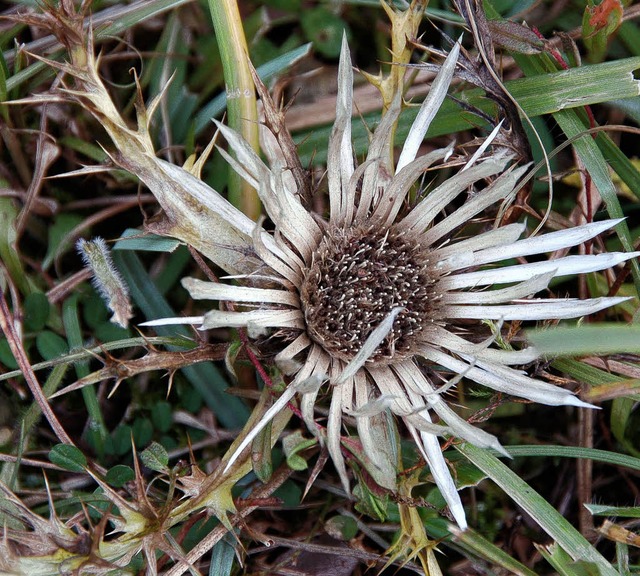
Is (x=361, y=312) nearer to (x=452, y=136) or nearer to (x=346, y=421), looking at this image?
(x=346, y=421)

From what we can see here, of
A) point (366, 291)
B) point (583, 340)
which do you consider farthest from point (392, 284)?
point (583, 340)

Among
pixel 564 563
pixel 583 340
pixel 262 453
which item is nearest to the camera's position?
pixel 583 340

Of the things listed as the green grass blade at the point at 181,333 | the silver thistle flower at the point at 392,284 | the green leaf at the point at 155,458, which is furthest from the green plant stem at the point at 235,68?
the green leaf at the point at 155,458

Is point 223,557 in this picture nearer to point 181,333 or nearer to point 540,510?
point 181,333

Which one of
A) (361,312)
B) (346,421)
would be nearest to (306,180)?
(361,312)

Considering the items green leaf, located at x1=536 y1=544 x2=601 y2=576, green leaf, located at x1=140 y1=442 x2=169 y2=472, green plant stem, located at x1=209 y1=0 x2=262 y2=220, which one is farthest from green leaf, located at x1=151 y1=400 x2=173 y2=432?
green leaf, located at x1=536 y1=544 x2=601 y2=576

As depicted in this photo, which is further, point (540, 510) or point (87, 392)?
point (87, 392)

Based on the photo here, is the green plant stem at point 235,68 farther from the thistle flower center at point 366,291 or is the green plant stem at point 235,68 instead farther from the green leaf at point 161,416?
the green leaf at point 161,416
